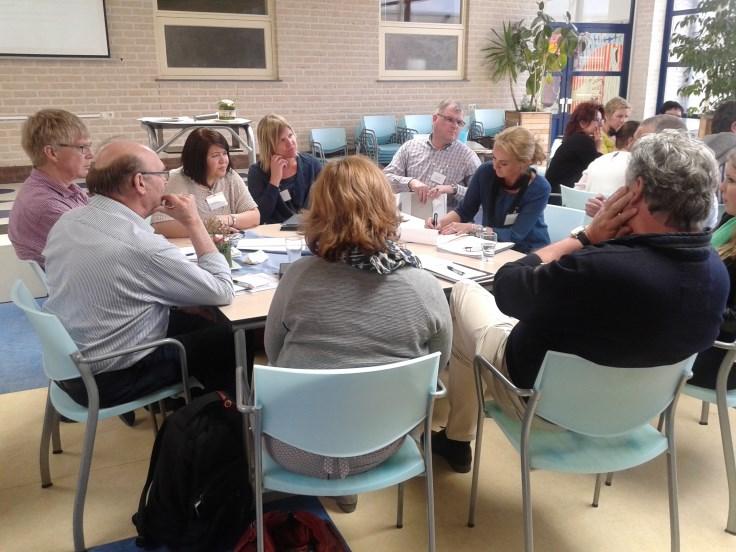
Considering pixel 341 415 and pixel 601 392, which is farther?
pixel 601 392

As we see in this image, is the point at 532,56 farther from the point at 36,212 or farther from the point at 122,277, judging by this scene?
the point at 122,277

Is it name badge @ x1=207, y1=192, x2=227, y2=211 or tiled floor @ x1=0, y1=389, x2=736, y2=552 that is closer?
tiled floor @ x1=0, y1=389, x2=736, y2=552

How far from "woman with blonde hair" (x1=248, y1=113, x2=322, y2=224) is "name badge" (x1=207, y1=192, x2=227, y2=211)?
14.8 inches

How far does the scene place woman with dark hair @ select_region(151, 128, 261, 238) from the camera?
308 cm

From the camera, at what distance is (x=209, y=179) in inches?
124

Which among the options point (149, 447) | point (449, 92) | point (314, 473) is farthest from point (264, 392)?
point (449, 92)

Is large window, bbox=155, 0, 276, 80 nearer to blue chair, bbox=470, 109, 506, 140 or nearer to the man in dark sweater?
blue chair, bbox=470, 109, 506, 140

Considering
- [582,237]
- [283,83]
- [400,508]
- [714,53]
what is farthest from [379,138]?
[400,508]

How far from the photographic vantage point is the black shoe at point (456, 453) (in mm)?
2305

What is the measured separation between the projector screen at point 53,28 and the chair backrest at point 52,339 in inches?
221

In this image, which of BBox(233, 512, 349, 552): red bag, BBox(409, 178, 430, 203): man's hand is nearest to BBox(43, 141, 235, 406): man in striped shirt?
BBox(233, 512, 349, 552): red bag

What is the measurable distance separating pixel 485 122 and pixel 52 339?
8.01 m

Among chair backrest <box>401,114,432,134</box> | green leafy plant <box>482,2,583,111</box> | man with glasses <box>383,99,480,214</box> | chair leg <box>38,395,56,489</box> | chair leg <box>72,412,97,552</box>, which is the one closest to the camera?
chair leg <box>72,412,97,552</box>

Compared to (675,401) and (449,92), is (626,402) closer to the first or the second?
(675,401)
